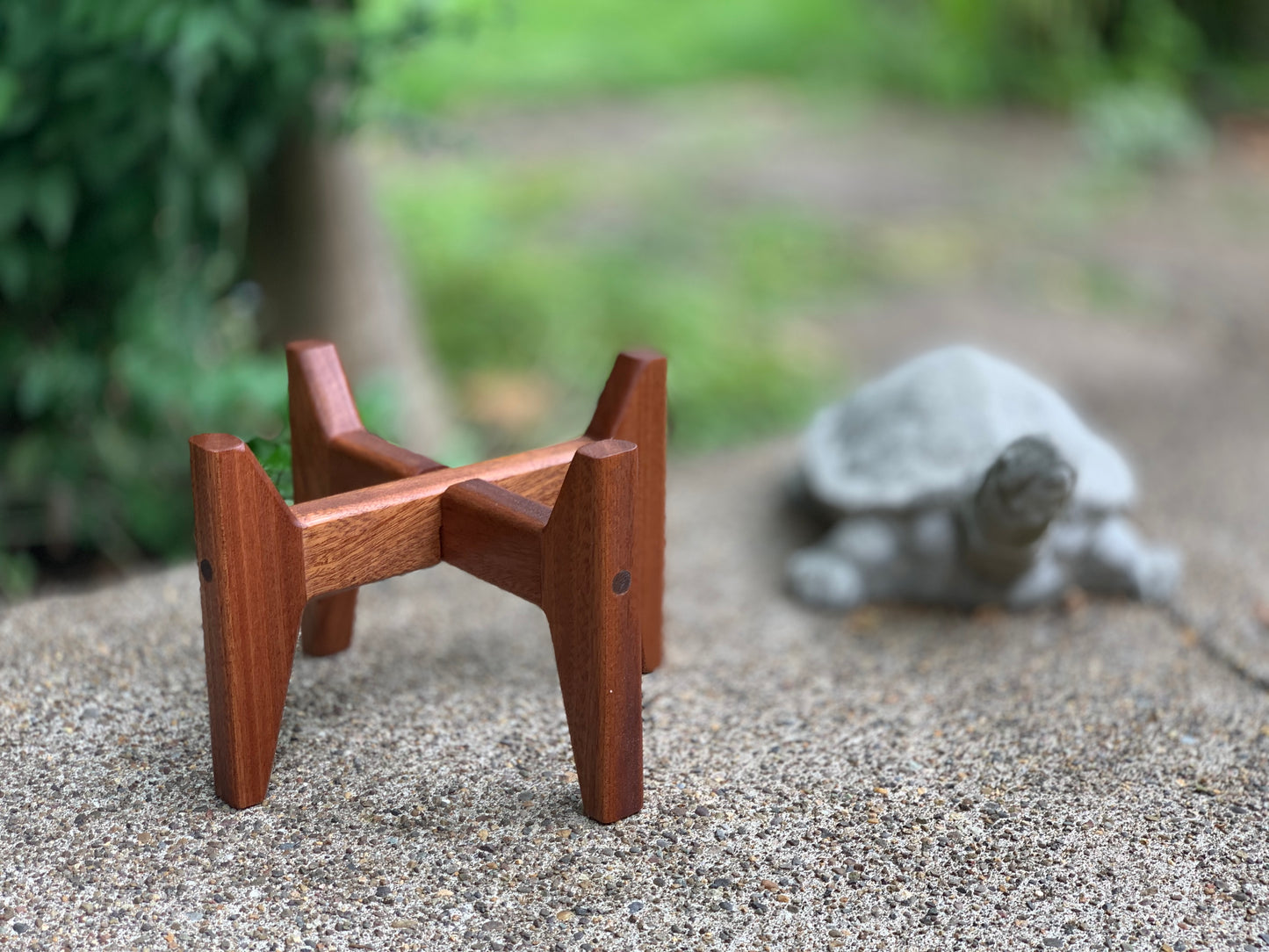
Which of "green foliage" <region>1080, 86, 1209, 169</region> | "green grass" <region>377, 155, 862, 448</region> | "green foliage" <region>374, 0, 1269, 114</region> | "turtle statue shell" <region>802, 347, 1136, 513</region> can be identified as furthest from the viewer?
"green foliage" <region>374, 0, 1269, 114</region>

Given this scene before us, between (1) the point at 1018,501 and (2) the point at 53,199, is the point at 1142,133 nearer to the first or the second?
(1) the point at 1018,501

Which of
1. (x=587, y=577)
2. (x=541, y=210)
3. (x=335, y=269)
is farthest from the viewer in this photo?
(x=541, y=210)

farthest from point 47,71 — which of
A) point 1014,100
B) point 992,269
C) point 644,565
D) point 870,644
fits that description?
point 1014,100

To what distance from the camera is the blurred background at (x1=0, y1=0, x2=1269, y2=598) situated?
6.97ft

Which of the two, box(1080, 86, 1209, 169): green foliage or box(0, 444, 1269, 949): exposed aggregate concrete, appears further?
box(1080, 86, 1209, 169): green foliage

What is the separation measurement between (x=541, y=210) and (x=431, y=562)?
10.6 ft

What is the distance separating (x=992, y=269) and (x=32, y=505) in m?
3.04

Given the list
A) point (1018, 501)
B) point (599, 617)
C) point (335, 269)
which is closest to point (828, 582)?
point (1018, 501)

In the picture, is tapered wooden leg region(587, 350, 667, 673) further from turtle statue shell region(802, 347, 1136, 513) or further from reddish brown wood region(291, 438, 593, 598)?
turtle statue shell region(802, 347, 1136, 513)

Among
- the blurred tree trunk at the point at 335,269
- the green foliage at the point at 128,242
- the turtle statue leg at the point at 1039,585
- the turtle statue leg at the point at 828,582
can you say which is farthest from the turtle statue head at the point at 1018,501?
the blurred tree trunk at the point at 335,269

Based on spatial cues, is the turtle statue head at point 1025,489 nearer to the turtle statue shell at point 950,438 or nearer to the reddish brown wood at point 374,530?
the turtle statue shell at point 950,438

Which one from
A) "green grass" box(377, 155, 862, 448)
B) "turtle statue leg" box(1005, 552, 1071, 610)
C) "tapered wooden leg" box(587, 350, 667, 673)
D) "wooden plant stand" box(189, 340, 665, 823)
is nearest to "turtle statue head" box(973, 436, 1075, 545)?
"turtle statue leg" box(1005, 552, 1071, 610)

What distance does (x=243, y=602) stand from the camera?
4.32 ft

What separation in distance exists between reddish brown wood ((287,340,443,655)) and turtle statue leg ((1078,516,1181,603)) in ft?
3.70
